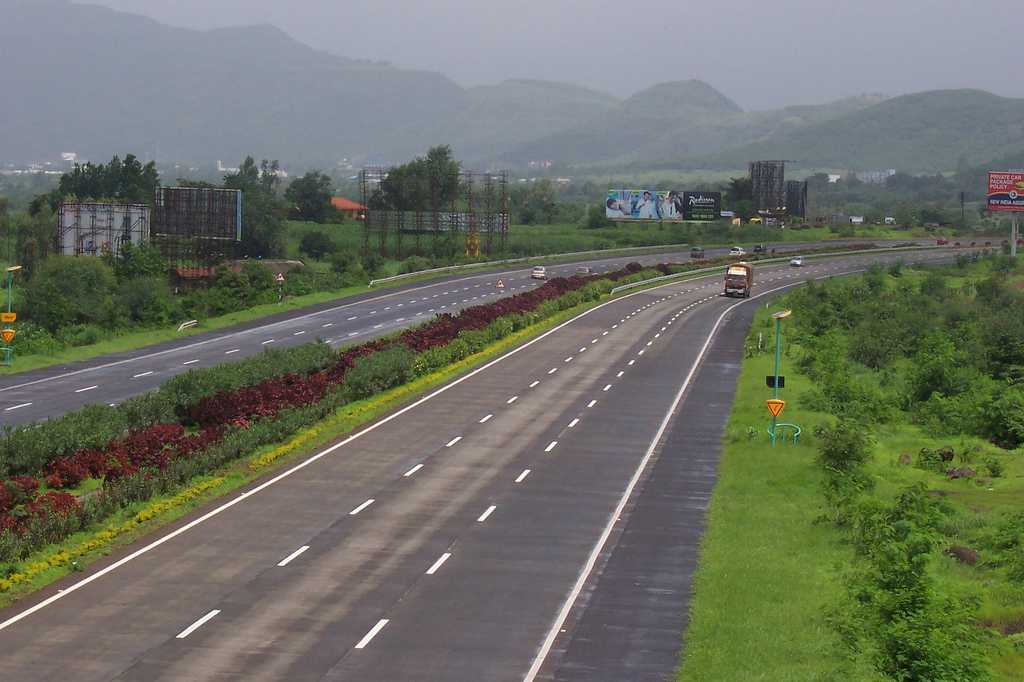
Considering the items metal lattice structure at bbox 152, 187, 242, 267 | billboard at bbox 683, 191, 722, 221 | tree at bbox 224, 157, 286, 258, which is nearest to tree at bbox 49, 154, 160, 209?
tree at bbox 224, 157, 286, 258

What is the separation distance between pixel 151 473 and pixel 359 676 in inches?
591

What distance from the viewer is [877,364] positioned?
232ft

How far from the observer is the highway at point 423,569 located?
73.4 ft

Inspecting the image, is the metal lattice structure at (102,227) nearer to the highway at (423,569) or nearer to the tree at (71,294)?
the tree at (71,294)

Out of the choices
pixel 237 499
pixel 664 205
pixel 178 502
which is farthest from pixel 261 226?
pixel 178 502

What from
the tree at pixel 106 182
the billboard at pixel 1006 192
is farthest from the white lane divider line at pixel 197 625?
the tree at pixel 106 182

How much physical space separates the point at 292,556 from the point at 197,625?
511 cm

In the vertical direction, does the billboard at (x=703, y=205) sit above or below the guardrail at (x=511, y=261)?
above

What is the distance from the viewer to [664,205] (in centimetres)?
17388

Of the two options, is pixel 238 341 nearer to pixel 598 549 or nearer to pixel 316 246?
pixel 598 549

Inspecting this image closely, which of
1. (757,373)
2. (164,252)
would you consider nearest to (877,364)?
(757,373)

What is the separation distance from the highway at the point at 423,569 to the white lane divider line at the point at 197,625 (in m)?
0.06

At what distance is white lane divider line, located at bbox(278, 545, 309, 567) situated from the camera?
28328mm

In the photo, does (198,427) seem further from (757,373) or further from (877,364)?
(877,364)
